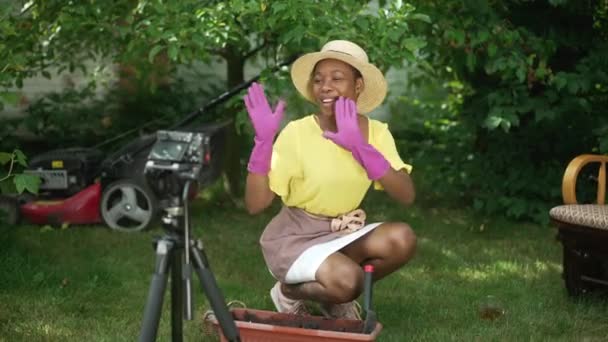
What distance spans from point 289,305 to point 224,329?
112 centimetres

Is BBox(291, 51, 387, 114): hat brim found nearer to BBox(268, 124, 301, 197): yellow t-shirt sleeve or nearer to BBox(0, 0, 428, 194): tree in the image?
BBox(268, 124, 301, 197): yellow t-shirt sleeve

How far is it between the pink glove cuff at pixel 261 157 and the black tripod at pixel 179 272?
0.67 meters

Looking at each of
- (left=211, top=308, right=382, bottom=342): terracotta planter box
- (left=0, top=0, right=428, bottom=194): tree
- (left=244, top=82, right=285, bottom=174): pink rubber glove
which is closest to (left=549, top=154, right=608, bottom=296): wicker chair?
(left=0, top=0, right=428, bottom=194): tree

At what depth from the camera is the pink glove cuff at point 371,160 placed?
3.29 m

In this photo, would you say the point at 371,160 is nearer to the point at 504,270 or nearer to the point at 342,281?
the point at 342,281

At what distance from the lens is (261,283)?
4.62 meters

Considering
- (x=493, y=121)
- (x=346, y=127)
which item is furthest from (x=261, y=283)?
(x=493, y=121)

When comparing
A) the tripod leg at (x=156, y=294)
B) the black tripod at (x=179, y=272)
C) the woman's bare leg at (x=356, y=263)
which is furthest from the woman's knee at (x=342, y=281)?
the tripod leg at (x=156, y=294)

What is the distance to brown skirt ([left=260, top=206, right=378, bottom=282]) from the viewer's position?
356cm

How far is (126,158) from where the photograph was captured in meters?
5.78

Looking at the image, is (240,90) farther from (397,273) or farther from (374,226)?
(374,226)

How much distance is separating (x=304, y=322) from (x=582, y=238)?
1380mm

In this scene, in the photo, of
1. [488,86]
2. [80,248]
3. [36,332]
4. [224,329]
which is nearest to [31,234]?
[80,248]

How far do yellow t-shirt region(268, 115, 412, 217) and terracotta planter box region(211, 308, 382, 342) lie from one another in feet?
1.37
